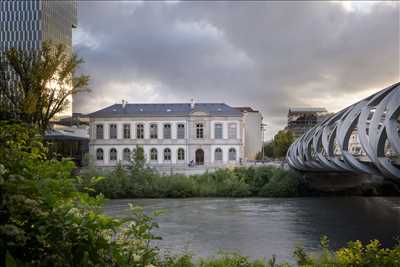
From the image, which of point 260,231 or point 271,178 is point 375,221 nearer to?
point 260,231

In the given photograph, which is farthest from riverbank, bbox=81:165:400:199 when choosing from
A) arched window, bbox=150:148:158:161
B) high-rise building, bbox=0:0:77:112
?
high-rise building, bbox=0:0:77:112

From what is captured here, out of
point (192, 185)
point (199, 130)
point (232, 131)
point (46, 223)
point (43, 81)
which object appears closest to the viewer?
point (46, 223)

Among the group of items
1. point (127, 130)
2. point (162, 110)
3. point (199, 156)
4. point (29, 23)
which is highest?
point (29, 23)

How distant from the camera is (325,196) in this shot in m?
44.2

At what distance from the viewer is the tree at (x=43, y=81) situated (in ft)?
116

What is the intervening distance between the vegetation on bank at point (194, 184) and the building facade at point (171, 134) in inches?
852

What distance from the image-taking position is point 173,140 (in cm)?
7000

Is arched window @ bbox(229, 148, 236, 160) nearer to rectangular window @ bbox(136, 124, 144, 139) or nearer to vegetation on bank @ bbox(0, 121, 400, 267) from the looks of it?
rectangular window @ bbox(136, 124, 144, 139)

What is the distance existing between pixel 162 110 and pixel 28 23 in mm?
39560

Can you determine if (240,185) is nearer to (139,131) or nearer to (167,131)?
(167,131)

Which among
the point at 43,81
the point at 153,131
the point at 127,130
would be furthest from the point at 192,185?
the point at 127,130

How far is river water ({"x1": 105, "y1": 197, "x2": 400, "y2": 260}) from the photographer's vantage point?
58.7 feet

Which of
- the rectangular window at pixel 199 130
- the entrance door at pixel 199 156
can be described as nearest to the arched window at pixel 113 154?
the entrance door at pixel 199 156

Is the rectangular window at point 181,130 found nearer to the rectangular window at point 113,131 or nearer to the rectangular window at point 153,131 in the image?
the rectangular window at point 153,131
